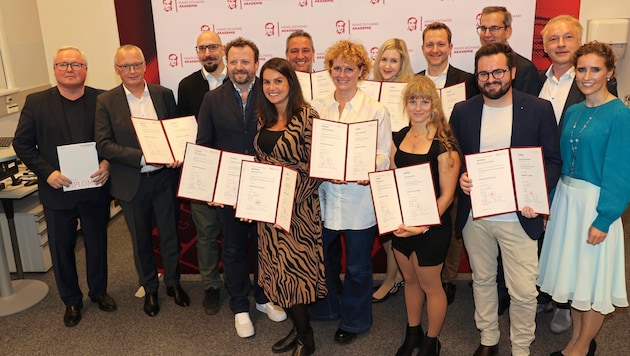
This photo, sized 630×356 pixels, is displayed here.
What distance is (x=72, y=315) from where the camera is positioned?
380 cm

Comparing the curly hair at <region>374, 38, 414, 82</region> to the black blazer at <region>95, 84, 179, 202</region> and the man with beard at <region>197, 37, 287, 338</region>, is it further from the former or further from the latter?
the black blazer at <region>95, 84, 179, 202</region>

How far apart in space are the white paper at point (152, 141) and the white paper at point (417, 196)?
5.15ft

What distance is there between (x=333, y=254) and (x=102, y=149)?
5.80 ft

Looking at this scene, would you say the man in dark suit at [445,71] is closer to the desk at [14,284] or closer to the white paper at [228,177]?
the white paper at [228,177]

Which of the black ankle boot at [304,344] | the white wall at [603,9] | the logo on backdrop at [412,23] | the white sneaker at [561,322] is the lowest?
the white sneaker at [561,322]

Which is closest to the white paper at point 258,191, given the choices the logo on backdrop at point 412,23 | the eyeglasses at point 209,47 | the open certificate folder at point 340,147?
the open certificate folder at point 340,147

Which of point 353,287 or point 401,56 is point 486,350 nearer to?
point 353,287

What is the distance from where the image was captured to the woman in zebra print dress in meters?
2.86

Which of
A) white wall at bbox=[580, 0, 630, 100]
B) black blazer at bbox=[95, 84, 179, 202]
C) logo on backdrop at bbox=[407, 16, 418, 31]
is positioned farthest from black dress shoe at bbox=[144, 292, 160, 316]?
white wall at bbox=[580, 0, 630, 100]

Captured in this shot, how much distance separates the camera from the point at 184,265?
4.59 m

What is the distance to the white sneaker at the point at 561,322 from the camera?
3473 mm

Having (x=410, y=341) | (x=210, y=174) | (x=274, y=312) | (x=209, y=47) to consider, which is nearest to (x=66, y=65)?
(x=209, y=47)

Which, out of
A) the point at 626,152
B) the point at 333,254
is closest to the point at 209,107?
the point at 333,254

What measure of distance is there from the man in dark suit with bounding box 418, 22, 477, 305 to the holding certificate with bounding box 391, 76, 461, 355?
84 cm
